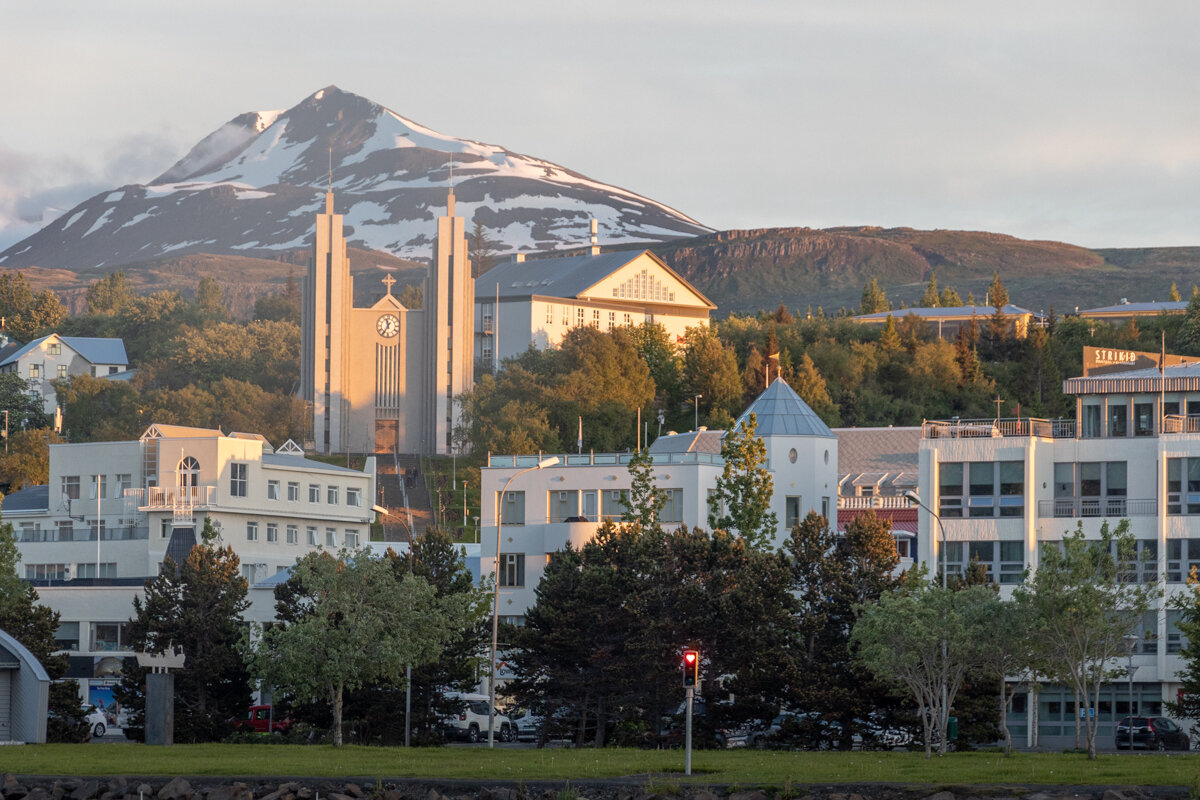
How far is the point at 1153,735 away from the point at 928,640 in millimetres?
16475

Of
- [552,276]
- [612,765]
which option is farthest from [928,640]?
[552,276]

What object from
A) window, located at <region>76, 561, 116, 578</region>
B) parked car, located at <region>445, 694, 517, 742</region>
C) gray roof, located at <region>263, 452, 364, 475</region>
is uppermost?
gray roof, located at <region>263, 452, 364, 475</region>

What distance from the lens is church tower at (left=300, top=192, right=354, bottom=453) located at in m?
158

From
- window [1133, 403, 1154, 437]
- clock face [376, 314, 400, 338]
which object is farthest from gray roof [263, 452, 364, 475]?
clock face [376, 314, 400, 338]

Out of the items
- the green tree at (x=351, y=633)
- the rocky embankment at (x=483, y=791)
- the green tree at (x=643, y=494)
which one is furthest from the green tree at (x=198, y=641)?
the green tree at (x=643, y=494)

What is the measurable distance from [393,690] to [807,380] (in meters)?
85.7

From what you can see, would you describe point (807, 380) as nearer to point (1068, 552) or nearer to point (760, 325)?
point (760, 325)

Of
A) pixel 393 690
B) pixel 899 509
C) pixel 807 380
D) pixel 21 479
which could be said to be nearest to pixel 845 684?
pixel 393 690

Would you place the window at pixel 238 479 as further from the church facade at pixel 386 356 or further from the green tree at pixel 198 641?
the church facade at pixel 386 356

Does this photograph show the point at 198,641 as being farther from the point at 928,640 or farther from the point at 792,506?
the point at 792,506

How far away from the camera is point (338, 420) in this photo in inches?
6216

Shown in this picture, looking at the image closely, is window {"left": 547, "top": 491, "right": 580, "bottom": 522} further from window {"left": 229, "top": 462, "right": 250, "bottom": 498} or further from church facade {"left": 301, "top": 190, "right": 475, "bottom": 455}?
church facade {"left": 301, "top": 190, "right": 475, "bottom": 455}

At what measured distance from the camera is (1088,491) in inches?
2985

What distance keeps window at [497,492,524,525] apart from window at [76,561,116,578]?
82.5 feet
